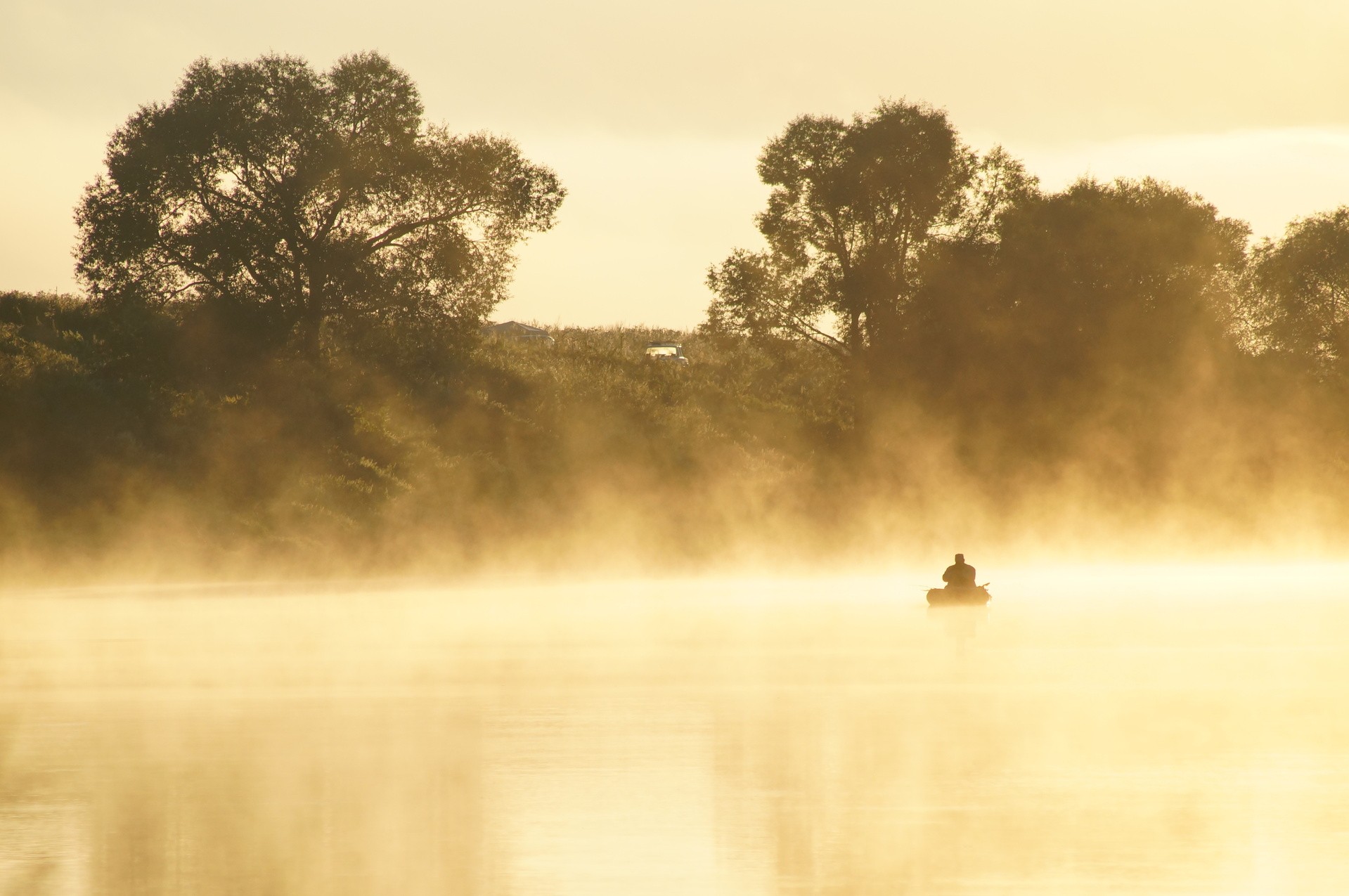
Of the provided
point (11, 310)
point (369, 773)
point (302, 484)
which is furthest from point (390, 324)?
point (369, 773)

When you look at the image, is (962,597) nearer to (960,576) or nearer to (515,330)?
(960,576)

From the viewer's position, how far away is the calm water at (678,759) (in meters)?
10.3

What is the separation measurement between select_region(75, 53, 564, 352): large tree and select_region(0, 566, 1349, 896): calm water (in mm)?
25465

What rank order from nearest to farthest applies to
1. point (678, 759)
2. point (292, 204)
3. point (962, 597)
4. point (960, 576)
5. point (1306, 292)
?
point (678, 759) < point (962, 597) < point (960, 576) < point (292, 204) < point (1306, 292)

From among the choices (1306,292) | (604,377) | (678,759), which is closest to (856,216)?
(604,377)

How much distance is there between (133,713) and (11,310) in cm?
4139

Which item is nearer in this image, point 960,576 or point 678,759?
point 678,759

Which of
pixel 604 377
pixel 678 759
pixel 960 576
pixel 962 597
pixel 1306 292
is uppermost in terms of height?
pixel 1306 292

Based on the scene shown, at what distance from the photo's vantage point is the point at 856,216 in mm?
60750

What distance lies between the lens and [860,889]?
31.6ft

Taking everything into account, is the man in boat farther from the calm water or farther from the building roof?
the building roof

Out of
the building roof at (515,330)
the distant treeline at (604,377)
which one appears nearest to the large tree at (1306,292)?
the distant treeline at (604,377)

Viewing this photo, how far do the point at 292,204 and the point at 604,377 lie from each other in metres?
14.1

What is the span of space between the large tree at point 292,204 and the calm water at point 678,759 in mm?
25465
